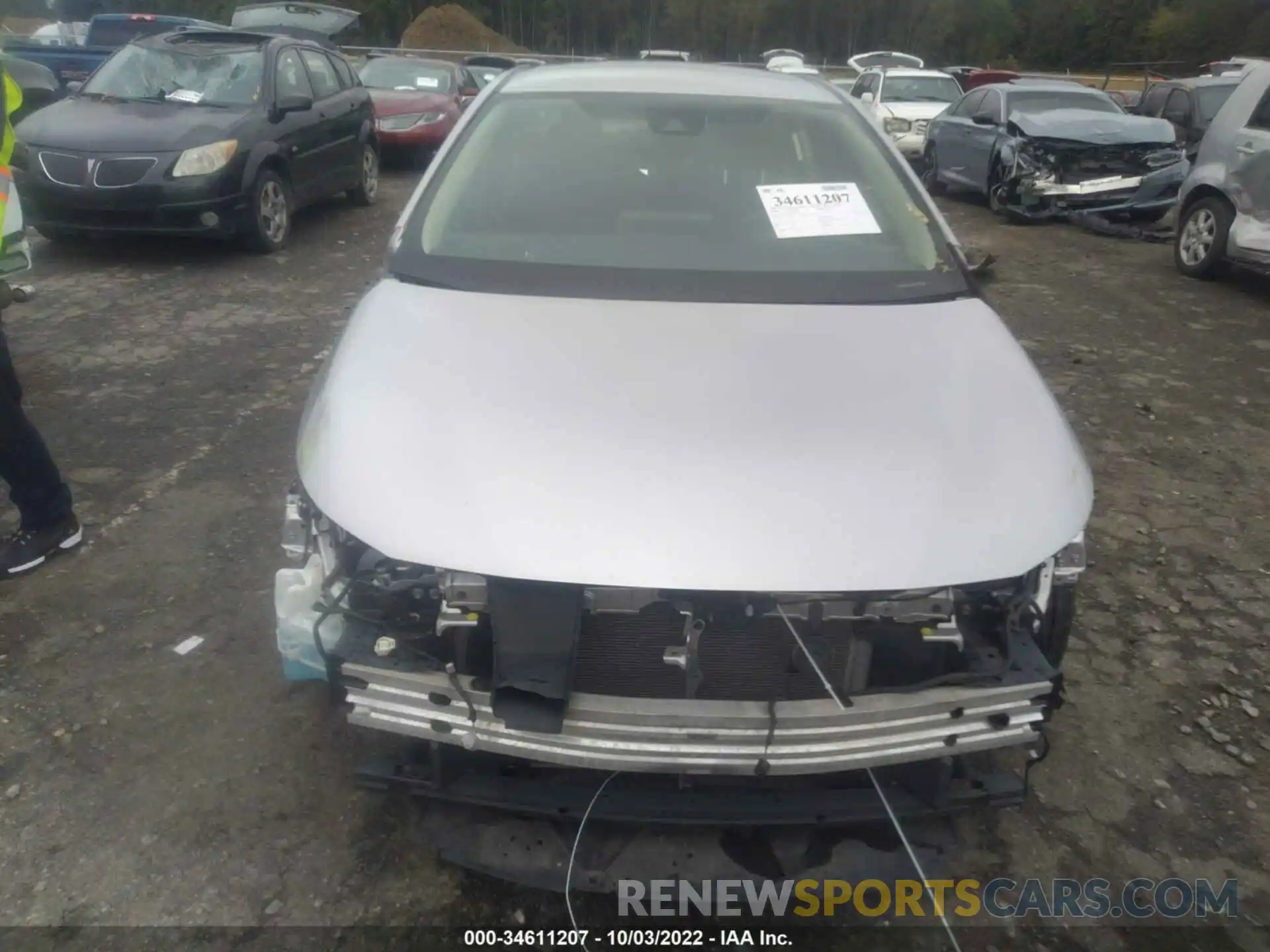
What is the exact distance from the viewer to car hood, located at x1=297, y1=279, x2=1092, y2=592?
194 centimetres

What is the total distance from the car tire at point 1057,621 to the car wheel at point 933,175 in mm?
10895

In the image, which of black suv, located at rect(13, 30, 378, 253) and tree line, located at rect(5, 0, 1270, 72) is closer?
black suv, located at rect(13, 30, 378, 253)

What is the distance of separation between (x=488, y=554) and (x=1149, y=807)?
1.96 m

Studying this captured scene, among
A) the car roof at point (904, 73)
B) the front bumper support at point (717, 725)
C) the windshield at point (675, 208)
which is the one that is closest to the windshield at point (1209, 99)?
the car roof at point (904, 73)

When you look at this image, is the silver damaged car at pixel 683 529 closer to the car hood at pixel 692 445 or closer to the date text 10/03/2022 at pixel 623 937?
the car hood at pixel 692 445

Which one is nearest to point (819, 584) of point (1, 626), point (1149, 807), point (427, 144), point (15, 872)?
point (1149, 807)

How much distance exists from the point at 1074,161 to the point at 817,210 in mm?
8440

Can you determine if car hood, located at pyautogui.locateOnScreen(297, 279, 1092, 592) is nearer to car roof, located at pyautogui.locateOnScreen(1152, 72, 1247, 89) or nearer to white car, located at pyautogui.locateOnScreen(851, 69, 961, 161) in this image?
white car, located at pyautogui.locateOnScreen(851, 69, 961, 161)

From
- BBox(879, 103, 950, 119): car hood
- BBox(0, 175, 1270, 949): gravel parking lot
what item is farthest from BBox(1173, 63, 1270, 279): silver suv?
BBox(879, 103, 950, 119): car hood

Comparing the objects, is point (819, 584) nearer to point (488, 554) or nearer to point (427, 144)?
point (488, 554)

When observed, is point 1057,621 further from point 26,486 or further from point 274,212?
point 274,212

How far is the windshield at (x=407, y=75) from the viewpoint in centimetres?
1249

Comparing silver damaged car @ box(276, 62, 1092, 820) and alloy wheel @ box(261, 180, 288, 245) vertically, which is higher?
silver damaged car @ box(276, 62, 1092, 820)

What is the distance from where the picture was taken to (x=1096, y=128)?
1012 centimetres
